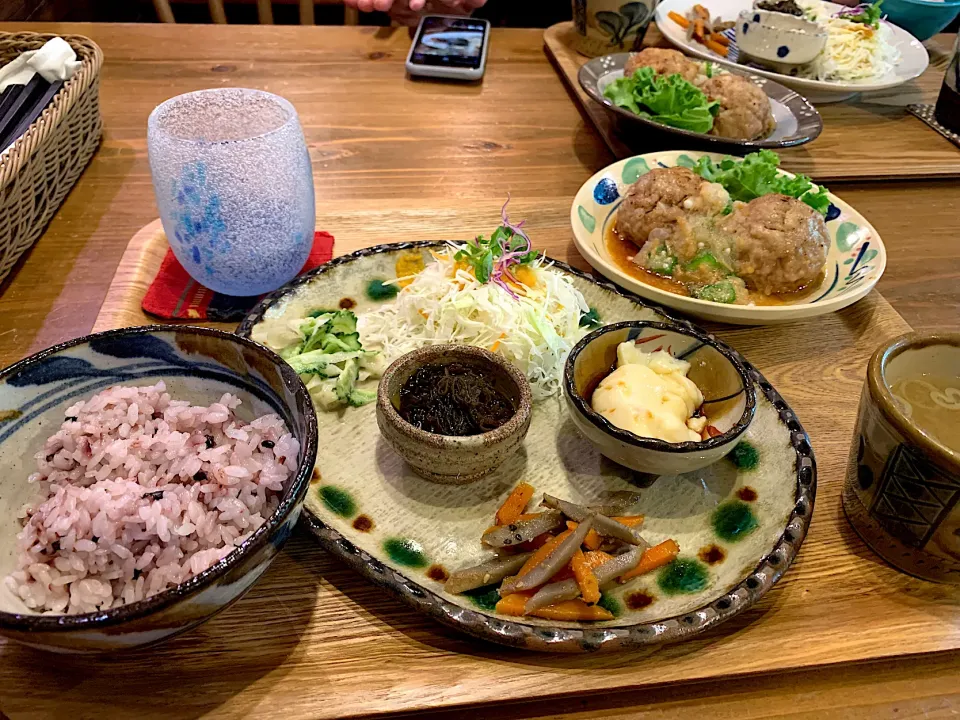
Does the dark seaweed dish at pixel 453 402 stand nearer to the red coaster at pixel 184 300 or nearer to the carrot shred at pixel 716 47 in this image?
the red coaster at pixel 184 300

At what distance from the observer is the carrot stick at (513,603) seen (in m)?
1.20

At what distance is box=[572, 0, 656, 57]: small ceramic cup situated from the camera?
337cm

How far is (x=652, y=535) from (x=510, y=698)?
18.2 inches

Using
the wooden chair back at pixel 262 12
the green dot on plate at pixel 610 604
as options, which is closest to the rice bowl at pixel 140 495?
the green dot on plate at pixel 610 604

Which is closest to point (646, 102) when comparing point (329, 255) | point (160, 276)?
point (329, 255)

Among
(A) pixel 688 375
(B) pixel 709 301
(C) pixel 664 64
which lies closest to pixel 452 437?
(A) pixel 688 375

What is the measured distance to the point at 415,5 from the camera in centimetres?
371

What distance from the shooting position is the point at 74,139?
2.36 m

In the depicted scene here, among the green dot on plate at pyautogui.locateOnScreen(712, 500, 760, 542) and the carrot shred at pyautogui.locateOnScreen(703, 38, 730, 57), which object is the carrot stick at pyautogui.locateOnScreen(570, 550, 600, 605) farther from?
the carrot shred at pyautogui.locateOnScreen(703, 38, 730, 57)

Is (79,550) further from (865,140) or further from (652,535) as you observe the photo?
(865,140)

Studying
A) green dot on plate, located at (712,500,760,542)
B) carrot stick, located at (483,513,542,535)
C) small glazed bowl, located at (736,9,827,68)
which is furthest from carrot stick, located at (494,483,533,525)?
small glazed bowl, located at (736,9,827,68)

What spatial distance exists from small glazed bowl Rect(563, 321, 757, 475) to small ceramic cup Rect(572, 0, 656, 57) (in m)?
2.35

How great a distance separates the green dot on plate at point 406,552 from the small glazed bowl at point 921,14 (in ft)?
13.8

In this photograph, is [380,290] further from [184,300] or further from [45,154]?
[45,154]
